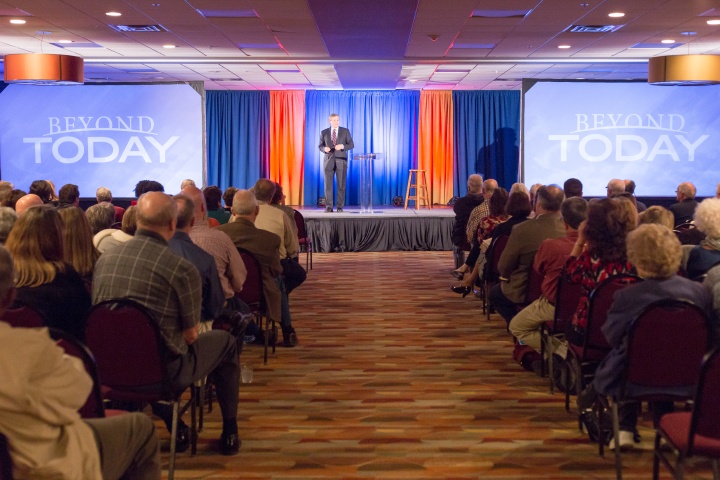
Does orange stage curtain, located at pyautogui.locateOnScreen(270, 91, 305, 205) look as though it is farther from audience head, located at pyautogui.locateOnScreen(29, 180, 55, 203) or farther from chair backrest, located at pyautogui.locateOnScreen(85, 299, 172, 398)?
chair backrest, located at pyautogui.locateOnScreen(85, 299, 172, 398)

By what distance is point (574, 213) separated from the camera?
15.3ft

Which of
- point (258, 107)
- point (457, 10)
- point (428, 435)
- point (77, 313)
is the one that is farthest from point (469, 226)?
point (258, 107)

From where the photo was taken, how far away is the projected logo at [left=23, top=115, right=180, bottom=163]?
13.2m

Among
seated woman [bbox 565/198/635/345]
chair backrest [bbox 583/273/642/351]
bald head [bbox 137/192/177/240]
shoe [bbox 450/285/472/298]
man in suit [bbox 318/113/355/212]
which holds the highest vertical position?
man in suit [bbox 318/113/355/212]

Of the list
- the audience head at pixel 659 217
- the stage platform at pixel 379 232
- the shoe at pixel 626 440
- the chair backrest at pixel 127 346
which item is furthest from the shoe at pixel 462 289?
the chair backrest at pixel 127 346

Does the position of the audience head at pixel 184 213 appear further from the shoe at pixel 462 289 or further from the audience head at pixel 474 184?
the audience head at pixel 474 184

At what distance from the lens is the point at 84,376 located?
78.7 inches

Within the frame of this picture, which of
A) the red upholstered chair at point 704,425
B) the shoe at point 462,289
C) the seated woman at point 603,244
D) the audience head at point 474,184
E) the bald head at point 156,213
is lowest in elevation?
the shoe at point 462,289

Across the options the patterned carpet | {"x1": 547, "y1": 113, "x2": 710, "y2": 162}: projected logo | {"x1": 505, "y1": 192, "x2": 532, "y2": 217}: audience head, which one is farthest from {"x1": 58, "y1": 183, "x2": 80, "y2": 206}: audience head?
{"x1": 547, "y1": 113, "x2": 710, "y2": 162}: projected logo

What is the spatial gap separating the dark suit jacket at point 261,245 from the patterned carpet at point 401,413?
1.84 ft

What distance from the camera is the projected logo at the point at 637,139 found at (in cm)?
1339

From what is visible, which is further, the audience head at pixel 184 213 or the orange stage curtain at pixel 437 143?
the orange stage curtain at pixel 437 143

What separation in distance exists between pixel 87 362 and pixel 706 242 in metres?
3.28

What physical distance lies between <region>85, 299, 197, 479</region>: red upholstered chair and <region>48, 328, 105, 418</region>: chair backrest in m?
0.66
